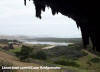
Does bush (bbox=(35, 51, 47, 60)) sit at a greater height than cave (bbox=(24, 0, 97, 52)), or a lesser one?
lesser

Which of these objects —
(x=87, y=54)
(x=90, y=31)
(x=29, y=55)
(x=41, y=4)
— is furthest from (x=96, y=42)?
(x=87, y=54)

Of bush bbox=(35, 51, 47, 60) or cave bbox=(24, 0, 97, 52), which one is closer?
cave bbox=(24, 0, 97, 52)

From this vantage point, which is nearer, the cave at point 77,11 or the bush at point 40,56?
the cave at point 77,11

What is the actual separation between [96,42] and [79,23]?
2.64 feet

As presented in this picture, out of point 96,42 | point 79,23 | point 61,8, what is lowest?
point 96,42

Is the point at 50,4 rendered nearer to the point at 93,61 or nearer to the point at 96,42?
the point at 96,42

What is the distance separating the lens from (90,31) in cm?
573

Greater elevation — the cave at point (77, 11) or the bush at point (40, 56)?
the cave at point (77, 11)

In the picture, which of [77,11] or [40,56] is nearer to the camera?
[77,11]

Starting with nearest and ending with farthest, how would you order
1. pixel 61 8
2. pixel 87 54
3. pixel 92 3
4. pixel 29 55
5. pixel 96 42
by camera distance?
pixel 92 3
pixel 96 42
pixel 61 8
pixel 29 55
pixel 87 54

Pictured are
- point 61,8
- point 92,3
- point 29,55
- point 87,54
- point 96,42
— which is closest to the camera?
point 92,3

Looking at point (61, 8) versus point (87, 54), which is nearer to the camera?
point (61, 8)

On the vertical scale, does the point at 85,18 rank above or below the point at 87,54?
above

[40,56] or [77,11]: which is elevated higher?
[77,11]
